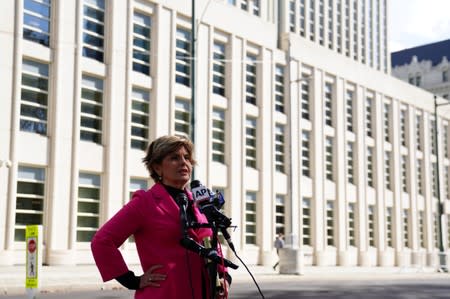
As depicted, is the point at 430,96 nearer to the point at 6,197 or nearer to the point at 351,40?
the point at 351,40

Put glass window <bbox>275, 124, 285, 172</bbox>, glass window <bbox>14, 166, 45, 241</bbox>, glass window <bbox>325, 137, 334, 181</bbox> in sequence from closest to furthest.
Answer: glass window <bbox>14, 166, 45, 241</bbox> → glass window <bbox>275, 124, 285, 172</bbox> → glass window <bbox>325, 137, 334, 181</bbox>

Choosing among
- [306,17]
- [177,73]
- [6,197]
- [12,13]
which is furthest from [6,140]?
[306,17]

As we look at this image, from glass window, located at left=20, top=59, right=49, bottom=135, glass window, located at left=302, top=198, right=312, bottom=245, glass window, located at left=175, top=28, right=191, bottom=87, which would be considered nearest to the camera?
glass window, located at left=20, top=59, right=49, bottom=135

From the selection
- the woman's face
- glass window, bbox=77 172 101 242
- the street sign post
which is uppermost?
glass window, bbox=77 172 101 242

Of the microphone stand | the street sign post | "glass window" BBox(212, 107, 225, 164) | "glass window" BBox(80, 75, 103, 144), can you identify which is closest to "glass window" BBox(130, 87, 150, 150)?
"glass window" BBox(80, 75, 103, 144)

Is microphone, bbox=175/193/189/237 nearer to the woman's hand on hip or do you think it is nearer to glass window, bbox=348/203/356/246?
the woman's hand on hip

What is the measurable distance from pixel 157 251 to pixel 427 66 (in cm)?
10129

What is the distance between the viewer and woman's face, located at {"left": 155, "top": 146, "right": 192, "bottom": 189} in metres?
3.26

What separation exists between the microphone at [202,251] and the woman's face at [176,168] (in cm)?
33

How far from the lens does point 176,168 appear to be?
3.27 metres

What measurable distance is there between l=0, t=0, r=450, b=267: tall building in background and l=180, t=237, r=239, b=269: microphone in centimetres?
2239

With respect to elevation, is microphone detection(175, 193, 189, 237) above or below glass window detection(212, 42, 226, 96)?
below

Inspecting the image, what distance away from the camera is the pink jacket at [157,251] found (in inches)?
122

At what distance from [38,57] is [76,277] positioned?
31.7 feet
